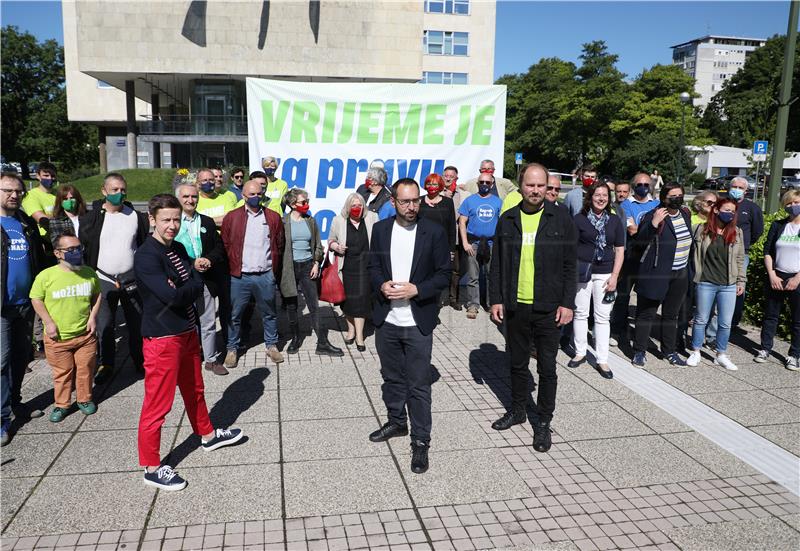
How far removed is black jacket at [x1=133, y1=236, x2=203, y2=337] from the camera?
3.80 meters

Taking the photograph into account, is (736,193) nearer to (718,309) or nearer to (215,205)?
(718,309)

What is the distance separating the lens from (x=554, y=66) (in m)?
68.9

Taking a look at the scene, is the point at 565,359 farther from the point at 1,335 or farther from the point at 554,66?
the point at 554,66

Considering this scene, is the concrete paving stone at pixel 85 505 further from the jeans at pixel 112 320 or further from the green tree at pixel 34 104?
the green tree at pixel 34 104

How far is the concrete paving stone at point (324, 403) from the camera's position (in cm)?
515

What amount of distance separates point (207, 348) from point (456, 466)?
320cm

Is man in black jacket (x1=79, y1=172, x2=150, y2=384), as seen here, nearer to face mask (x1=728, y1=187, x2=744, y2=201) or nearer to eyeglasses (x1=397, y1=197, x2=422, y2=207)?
eyeglasses (x1=397, y1=197, x2=422, y2=207)

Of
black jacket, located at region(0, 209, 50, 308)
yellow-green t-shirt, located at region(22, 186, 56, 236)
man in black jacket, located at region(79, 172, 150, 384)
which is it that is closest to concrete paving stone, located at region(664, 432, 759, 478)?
man in black jacket, located at region(79, 172, 150, 384)

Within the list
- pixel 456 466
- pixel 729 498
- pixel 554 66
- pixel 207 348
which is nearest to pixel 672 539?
pixel 729 498

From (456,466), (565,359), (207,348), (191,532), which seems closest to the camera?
(191,532)

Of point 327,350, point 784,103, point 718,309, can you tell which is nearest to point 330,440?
point 327,350

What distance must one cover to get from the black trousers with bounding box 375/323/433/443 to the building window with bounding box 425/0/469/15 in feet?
180

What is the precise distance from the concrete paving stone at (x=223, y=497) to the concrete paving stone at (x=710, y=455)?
308cm

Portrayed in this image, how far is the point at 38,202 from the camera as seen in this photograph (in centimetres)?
704
